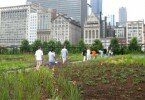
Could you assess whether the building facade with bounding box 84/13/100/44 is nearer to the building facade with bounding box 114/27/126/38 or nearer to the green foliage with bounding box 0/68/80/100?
the building facade with bounding box 114/27/126/38

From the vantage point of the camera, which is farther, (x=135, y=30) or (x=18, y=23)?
(x=18, y=23)

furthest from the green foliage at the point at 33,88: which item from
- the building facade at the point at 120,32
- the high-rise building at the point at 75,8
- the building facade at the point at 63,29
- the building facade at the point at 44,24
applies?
the high-rise building at the point at 75,8

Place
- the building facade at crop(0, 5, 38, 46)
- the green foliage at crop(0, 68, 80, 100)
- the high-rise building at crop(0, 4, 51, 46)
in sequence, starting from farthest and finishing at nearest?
the building facade at crop(0, 5, 38, 46), the high-rise building at crop(0, 4, 51, 46), the green foliage at crop(0, 68, 80, 100)

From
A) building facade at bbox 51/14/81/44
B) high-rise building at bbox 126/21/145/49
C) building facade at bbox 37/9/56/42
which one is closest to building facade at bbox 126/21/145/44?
high-rise building at bbox 126/21/145/49

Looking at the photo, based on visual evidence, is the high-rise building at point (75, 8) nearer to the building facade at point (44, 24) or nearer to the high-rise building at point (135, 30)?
the building facade at point (44, 24)

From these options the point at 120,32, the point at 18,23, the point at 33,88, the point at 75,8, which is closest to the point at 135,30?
the point at 120,32

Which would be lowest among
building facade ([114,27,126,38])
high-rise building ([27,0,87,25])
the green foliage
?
the green foliage

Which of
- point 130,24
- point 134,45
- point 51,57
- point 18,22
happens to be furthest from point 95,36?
point 51,57

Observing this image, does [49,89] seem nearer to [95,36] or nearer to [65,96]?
[65,96]

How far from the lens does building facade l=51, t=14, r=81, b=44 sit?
6102 inches

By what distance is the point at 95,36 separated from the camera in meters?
155

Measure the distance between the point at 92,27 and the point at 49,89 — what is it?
5858 inches

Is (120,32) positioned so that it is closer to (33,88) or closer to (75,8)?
(75,8)

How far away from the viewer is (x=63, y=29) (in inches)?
6201
